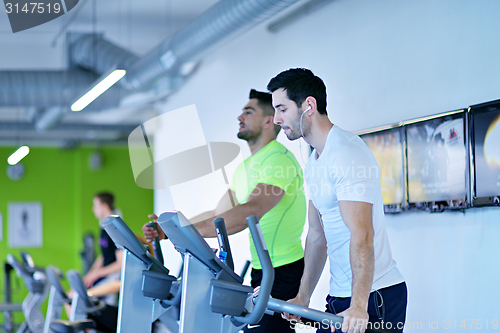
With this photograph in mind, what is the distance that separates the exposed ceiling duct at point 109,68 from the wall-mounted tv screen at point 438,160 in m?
1.48

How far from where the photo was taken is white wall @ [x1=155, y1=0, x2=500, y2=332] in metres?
2.66

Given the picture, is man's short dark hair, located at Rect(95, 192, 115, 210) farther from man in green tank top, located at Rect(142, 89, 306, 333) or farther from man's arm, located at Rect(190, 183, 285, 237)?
man's arm, located at Rect(190, 183, 285, 237)

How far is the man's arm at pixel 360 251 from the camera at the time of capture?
166 cm

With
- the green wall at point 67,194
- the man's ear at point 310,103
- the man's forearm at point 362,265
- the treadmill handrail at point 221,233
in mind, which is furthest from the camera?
the green wall at point 67,194

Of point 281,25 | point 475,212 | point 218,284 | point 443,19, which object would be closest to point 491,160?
point 475,212

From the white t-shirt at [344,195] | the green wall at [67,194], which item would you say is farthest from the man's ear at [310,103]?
the green wall at [67,194]

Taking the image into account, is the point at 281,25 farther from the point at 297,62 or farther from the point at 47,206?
the point at 47,206

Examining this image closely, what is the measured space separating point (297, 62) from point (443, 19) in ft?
4.95

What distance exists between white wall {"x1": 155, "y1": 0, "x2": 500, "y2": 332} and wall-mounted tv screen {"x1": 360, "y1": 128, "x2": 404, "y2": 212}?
10cm

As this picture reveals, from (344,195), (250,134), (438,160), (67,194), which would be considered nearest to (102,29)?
(250,134)

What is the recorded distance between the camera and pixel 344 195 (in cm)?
176

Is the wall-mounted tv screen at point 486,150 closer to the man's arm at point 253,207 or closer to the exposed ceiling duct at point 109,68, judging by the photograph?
the man's arm at point 253,207

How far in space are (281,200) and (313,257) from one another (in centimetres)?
48

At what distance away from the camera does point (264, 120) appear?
109 inches
